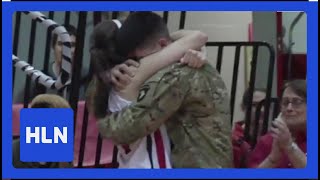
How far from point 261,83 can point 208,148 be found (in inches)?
8.6

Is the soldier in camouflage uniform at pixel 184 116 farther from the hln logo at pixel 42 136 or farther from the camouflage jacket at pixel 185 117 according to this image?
the hln logo at pixel 42 136

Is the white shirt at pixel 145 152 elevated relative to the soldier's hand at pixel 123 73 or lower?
lower

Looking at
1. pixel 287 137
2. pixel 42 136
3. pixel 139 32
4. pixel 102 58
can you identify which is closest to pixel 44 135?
pixel 42 136

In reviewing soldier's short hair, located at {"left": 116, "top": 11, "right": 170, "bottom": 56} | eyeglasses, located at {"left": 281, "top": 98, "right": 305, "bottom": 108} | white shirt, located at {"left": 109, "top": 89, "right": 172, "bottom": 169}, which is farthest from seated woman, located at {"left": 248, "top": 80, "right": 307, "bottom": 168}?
soldier's short hair, located at {"left": 116, "top": 11, "right": 170, "bottom": 56}

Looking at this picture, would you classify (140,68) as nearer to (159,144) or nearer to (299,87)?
A: (159,144)

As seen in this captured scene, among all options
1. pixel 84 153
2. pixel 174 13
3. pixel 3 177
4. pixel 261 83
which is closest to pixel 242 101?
pixel 261 83

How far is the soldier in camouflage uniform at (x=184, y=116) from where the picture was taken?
2150mm

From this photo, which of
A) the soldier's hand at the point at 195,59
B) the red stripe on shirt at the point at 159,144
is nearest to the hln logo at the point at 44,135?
the red stripe on shirt at the point at 159,144

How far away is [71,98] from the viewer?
2193mm

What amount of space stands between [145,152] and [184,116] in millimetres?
134

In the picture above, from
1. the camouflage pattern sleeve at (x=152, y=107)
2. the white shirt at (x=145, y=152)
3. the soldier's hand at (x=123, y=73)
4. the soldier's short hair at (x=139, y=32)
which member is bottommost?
the white shirt at (x=145, y=152)

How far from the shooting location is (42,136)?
84.5 inches

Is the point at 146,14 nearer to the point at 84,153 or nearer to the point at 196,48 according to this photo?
the point at 196,48

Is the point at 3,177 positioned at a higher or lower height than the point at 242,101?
lower
